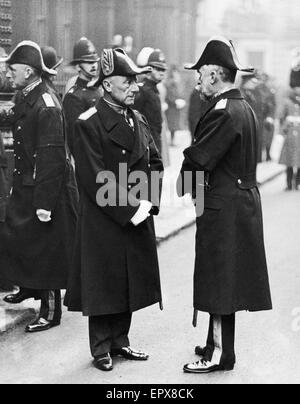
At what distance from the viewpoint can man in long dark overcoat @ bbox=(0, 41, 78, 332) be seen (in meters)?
5.61

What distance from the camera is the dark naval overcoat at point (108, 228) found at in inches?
190

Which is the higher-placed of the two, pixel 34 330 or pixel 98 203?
pixel 98 203

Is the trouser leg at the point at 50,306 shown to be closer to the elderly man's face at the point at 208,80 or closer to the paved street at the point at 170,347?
the paved street at the point at 170,347

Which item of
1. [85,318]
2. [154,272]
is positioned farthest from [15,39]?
[154,272]

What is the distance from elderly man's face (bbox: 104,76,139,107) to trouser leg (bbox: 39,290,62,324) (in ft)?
5.57

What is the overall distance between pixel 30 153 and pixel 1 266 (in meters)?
0.89

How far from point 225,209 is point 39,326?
1779 mm

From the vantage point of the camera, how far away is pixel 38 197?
558 cm

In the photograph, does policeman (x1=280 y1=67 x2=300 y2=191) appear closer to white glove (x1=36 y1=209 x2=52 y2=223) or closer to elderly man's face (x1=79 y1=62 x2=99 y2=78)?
elderly man's face (x1=79 y1=62 x2=99 y2=78)

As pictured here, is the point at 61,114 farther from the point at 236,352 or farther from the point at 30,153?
the point at 236,352

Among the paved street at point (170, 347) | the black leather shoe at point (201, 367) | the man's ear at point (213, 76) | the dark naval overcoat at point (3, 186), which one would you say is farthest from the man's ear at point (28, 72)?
the black leather shoe at point (201, 367)

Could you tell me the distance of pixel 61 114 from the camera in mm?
5734

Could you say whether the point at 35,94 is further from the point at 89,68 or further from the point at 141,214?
the point at 89,68

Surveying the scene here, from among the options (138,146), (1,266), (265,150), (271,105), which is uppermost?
(138,146)
